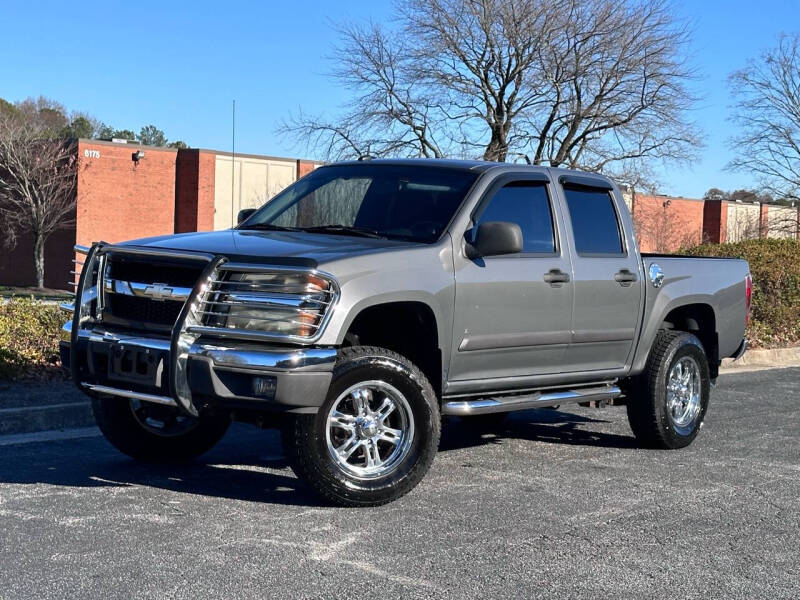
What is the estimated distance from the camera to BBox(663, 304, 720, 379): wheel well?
345 inches

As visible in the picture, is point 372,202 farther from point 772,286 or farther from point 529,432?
point 772,286

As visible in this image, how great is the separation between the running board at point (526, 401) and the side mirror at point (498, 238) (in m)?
0.98

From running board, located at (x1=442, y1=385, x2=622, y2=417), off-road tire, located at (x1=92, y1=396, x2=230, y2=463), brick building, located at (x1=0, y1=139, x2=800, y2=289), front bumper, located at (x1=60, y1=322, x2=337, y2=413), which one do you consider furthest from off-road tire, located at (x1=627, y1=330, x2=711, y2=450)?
brick building, located at (x1=0, y1=139, x2=800, y2=289)

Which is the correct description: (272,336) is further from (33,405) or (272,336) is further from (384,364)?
(33,405)

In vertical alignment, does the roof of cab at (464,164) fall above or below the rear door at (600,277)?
above

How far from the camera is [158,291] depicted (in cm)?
609

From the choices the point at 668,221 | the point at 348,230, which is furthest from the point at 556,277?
the point at 668,221

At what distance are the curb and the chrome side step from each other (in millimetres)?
10247

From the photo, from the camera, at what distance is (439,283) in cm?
646

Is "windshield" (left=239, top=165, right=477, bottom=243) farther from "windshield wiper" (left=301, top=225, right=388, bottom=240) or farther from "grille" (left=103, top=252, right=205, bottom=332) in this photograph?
"grille" (left=103, top=252, right=205, bottom=332)

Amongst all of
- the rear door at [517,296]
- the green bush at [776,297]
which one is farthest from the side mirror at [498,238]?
the green bush at [776,297]

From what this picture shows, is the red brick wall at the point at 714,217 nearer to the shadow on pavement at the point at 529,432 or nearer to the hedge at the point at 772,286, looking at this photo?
the hedge at the point at 772,286

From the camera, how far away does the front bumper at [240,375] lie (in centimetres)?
564

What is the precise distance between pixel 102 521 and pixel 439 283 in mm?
2345
